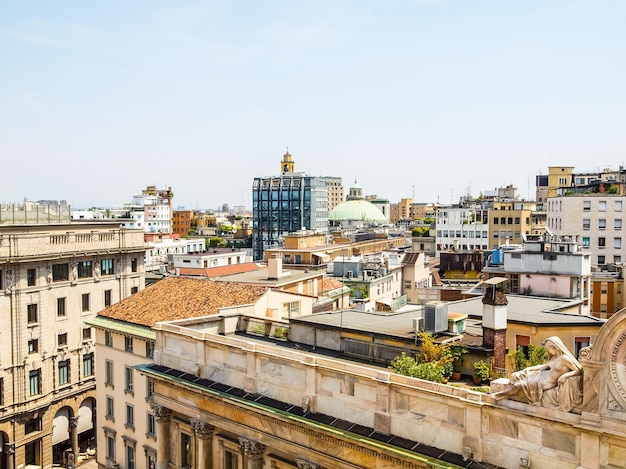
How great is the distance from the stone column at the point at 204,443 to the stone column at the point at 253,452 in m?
2.80

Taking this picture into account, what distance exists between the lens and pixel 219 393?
2883 centimetres

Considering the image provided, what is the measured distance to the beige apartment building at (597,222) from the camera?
3804 inches

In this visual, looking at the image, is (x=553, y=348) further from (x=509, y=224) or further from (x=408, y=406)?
(x=509, y=224)

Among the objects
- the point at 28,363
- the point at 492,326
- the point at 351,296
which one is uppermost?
the point at 492,326

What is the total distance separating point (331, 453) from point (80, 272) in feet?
161

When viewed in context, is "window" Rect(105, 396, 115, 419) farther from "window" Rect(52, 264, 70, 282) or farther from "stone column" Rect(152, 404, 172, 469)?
"stone column" Rect(152, 404, 172, 469)

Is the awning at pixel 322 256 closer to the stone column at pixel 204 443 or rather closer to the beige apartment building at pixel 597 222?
the beige apartment building at pixel 597 222

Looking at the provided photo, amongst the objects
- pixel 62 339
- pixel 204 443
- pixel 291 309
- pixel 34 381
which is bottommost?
pixel 34 381

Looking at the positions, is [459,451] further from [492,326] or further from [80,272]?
[80,272]

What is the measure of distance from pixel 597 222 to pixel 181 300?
235ft

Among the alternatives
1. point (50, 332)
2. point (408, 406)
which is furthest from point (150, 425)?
point (408, 406)

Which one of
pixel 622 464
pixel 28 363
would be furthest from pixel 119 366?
pixel 622 464

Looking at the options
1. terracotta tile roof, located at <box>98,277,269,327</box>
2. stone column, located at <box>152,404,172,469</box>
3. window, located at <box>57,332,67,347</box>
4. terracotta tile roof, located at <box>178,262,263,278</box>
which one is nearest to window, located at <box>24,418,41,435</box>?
window, located at <box>57,332,67,347</box>

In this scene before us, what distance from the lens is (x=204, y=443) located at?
1197 inches
